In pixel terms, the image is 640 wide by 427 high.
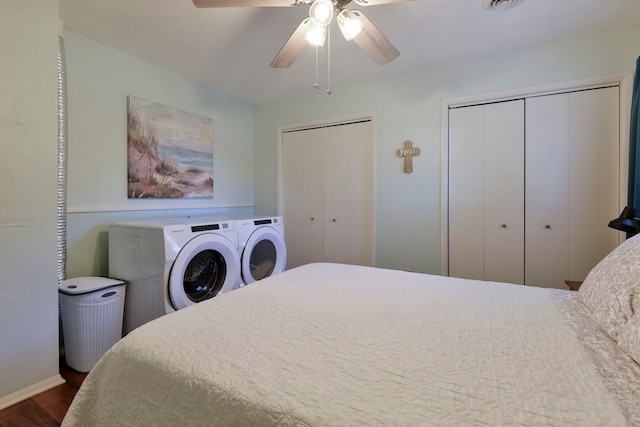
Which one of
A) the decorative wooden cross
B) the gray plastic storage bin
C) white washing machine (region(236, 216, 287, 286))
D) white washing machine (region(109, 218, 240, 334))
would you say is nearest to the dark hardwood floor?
the gray plastic storage bin

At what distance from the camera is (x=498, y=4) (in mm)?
1751

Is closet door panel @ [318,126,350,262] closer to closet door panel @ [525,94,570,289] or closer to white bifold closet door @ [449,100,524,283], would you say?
white bifold closet door @ [449,100,524,283]

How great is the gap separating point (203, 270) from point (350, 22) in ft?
6.73

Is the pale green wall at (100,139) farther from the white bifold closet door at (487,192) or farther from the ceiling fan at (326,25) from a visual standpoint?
the white bifold closet door at (487,192)

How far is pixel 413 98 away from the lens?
2738 mm

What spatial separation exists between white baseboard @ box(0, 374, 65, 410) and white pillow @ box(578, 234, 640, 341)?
8.74 ft

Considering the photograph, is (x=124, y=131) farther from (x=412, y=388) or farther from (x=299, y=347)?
(x=412, y=388)

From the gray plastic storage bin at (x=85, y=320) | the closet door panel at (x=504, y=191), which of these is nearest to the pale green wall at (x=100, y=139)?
the gray plastic storage bin at (x=85, y=320)

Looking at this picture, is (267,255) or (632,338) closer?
(632,338)

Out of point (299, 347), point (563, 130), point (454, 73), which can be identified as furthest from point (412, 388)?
point (454, 73)

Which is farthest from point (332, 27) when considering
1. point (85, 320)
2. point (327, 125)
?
point (85, 320)

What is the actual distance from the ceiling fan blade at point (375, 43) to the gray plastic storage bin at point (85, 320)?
228 cm

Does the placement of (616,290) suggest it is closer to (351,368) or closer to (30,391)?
(351,368)

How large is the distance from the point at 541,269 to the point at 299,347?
7.82ft
